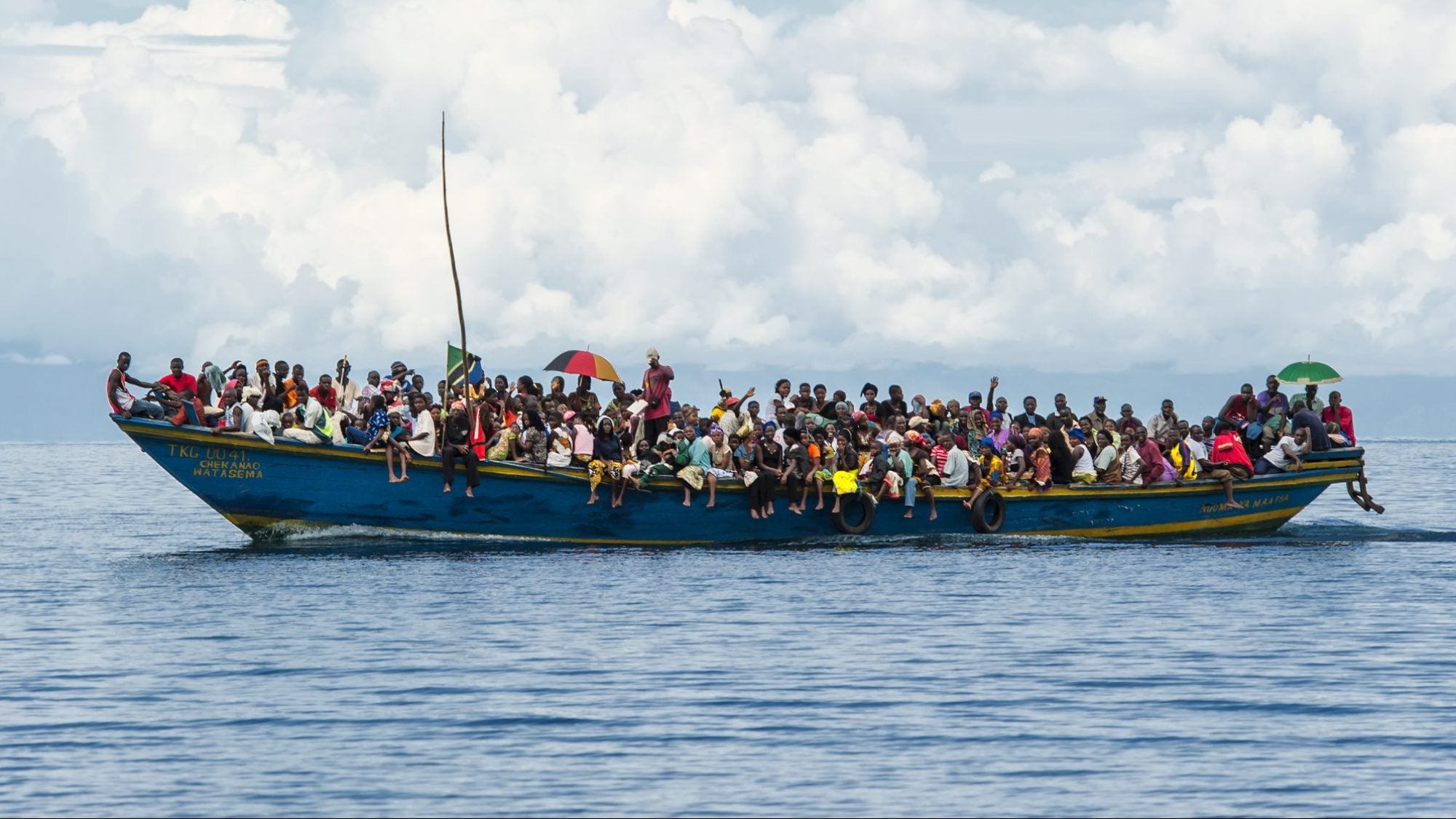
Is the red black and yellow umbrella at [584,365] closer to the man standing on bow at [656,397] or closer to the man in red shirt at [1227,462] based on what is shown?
the man standing on bow at [656,397]

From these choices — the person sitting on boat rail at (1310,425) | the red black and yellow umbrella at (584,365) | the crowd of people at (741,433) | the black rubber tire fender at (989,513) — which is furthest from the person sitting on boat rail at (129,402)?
the person sitting on boat rail at (1310,425)

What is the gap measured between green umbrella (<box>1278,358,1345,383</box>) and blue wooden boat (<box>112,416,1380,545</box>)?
2.36 m

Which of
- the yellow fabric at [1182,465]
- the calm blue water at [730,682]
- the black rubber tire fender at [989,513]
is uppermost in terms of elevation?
the yellow fabric at [1182,465]

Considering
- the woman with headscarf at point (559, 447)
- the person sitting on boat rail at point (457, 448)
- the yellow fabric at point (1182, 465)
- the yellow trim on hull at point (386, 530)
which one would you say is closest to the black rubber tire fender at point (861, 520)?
the yellow trim on hull at point (386, 530)

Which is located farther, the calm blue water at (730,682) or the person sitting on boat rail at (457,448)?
the person sitting on boat rail at (457,448)

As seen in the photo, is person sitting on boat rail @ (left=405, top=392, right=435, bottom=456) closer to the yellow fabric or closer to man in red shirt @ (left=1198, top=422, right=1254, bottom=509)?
the yellow fabric

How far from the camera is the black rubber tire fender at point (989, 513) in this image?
3156 cm

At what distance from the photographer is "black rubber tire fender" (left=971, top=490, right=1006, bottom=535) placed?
1243 inches

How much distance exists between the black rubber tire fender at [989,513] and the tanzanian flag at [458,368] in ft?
28.6

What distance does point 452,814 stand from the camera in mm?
14281

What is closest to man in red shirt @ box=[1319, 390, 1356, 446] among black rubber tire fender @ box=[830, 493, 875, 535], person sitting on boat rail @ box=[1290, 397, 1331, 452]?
person sitting on boat rail @ box=[1290, 397, 1331, 452]

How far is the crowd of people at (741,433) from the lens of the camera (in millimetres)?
28828

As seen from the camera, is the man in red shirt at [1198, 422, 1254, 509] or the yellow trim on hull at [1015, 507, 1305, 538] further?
the man in red shirt at [1198, 422, 1254, 509]

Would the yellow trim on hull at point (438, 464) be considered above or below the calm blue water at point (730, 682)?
above
